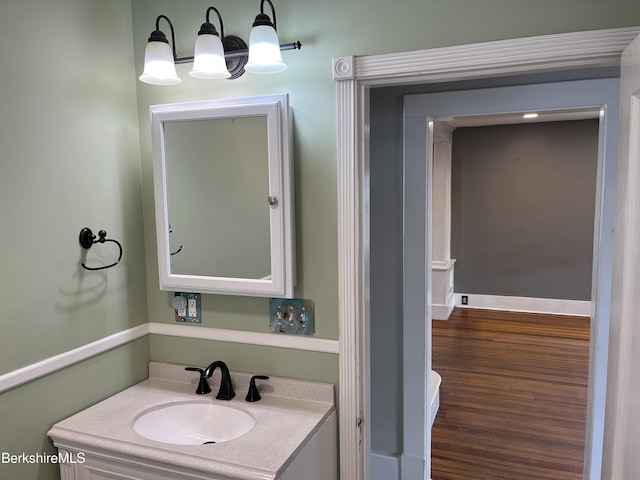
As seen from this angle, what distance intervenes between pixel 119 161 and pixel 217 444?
1.06 m

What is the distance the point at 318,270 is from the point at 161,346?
2.51ft

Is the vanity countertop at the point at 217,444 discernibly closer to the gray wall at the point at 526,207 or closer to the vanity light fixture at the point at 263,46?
the vanity light fixture at the point at 263,46

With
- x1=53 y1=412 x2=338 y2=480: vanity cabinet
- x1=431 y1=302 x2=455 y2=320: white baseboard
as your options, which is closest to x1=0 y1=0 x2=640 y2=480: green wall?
x1=53 y1=412 x2=338 y2=480: vanity cabinet

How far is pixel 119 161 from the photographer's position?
70.4 inches

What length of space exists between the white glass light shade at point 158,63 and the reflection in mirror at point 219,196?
0.21 meters

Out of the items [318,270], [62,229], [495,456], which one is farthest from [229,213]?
[495,456]

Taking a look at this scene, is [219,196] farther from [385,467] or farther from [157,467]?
[385,467]

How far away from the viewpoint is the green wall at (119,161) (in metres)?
1.42

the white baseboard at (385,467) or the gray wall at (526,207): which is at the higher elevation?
the gray wall at (526,207)

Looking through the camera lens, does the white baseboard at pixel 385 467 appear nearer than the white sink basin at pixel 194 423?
No

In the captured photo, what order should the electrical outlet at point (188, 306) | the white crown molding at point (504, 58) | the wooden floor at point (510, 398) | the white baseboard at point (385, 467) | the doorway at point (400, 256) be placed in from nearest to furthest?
the white crown molding at point (504, 58)
the electrical outlet at point (188, 306)
the doorway at point (400, 256)
the white baseboard at point (385, 467)
the wooden floor at point (510, 398)

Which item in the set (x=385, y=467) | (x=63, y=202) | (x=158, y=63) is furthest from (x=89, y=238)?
(x=385, y=467)

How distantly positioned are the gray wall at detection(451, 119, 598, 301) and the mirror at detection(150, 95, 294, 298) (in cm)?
489

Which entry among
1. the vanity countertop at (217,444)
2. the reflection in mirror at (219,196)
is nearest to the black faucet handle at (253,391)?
the vanity countertop at (217,444)
